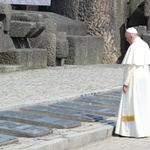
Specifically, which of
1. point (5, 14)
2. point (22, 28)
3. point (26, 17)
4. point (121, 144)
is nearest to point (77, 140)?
point (121, 144)

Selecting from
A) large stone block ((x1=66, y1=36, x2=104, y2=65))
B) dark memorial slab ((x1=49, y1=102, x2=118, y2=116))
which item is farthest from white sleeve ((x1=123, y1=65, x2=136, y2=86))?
large stone block ((x1=66, y1=36, x2=104, y2=65))

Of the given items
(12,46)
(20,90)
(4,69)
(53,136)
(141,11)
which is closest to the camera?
(53,136)

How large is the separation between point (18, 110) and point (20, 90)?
7.52ft

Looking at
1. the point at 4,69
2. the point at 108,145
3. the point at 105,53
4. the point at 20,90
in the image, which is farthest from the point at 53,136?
the point at 105,53

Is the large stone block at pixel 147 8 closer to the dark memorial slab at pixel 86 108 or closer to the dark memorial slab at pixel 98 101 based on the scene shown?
the dark memorial slab at pixel 98 101

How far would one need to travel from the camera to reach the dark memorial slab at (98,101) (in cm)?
1114

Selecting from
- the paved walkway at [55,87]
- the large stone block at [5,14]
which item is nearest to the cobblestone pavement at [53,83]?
the paved walkway at [55,87]

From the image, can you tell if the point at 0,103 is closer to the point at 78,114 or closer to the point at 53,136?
the point at 78,114

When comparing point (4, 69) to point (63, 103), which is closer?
point (63, 103)

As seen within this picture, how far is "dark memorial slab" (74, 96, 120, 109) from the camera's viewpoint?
36.6ft

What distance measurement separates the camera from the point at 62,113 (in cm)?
990

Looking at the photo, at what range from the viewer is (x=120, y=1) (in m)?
22.0

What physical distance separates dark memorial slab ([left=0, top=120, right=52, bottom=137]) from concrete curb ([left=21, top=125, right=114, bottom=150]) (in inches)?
13.1

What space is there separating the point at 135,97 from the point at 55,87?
432 centimetres
